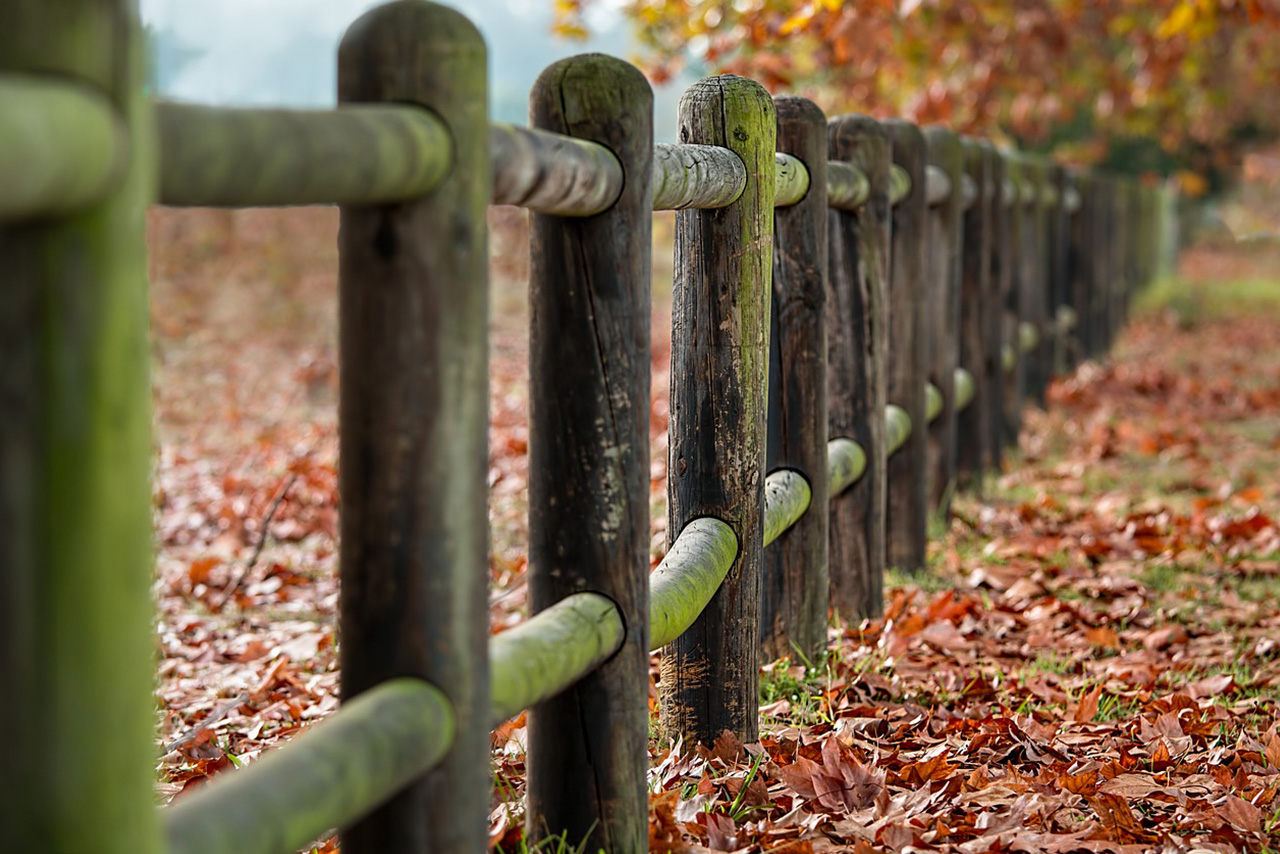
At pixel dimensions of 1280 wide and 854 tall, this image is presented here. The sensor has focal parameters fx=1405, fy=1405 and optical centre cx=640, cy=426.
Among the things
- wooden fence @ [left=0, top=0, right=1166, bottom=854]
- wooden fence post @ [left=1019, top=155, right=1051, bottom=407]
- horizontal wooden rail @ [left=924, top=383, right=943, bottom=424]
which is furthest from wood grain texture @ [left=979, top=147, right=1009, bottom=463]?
wooden fence @ [left=0, top=0, right=1166, bottom=854]

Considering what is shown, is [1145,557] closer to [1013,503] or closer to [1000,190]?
[1013,503]

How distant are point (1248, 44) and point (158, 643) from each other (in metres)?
11.2

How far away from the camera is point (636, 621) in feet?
7.02

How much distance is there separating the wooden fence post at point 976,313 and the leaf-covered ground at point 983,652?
0.72 feet

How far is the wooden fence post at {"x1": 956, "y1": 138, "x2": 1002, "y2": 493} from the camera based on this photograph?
5.72 metres

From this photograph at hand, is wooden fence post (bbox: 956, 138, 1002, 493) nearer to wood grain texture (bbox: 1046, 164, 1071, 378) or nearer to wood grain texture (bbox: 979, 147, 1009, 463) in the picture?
wood grain texture (bbox: 979, 147, 1009, 463)

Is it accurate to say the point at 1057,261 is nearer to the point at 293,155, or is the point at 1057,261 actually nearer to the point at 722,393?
the point at 722,393

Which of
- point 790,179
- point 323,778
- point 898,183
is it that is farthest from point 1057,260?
point 323,778

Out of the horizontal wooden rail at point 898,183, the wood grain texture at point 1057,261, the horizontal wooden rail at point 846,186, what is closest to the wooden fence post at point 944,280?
the horizontal wooden rail at point 898,183

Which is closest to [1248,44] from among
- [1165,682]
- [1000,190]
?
[1000,190]

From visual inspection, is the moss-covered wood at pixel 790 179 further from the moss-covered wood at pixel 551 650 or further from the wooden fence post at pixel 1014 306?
the wooden fence post at pixel 1014 306

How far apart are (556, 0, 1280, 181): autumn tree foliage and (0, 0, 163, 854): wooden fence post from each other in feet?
19.0

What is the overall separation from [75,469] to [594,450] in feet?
3.46

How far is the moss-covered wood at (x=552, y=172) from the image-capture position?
170 cm
